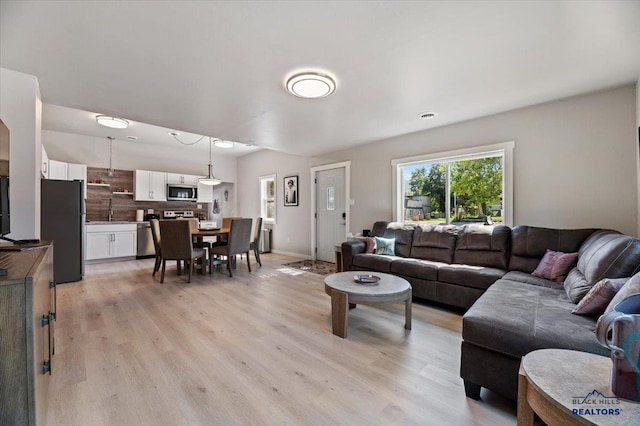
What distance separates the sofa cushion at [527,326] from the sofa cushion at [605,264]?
0.43 ft

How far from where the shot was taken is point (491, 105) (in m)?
3.17

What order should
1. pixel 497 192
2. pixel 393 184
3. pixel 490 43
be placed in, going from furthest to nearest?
pixel 393 184, pixel 497 192, pixel 490 43

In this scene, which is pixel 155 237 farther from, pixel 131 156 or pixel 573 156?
pixel 573 156

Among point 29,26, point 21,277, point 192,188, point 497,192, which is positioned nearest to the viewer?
point 21,277

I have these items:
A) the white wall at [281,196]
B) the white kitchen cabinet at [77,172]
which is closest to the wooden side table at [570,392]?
the white wall at [281,196]

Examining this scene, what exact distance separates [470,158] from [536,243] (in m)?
1.43

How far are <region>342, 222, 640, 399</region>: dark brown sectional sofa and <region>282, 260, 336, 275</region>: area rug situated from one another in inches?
41.4

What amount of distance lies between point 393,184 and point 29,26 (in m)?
4.28

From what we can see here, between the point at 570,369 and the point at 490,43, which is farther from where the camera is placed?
the point at 490,43

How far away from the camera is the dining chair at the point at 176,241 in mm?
4027

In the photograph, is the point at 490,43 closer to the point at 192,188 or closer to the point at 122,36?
the point at 122,36

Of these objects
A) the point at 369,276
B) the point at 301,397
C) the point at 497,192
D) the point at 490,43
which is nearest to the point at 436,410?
the point at 301,397

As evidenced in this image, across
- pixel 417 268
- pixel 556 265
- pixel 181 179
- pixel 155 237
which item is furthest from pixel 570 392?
pixel 181 179

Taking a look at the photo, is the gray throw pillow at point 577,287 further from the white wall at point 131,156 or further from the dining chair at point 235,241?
the white wall at point 131,156
